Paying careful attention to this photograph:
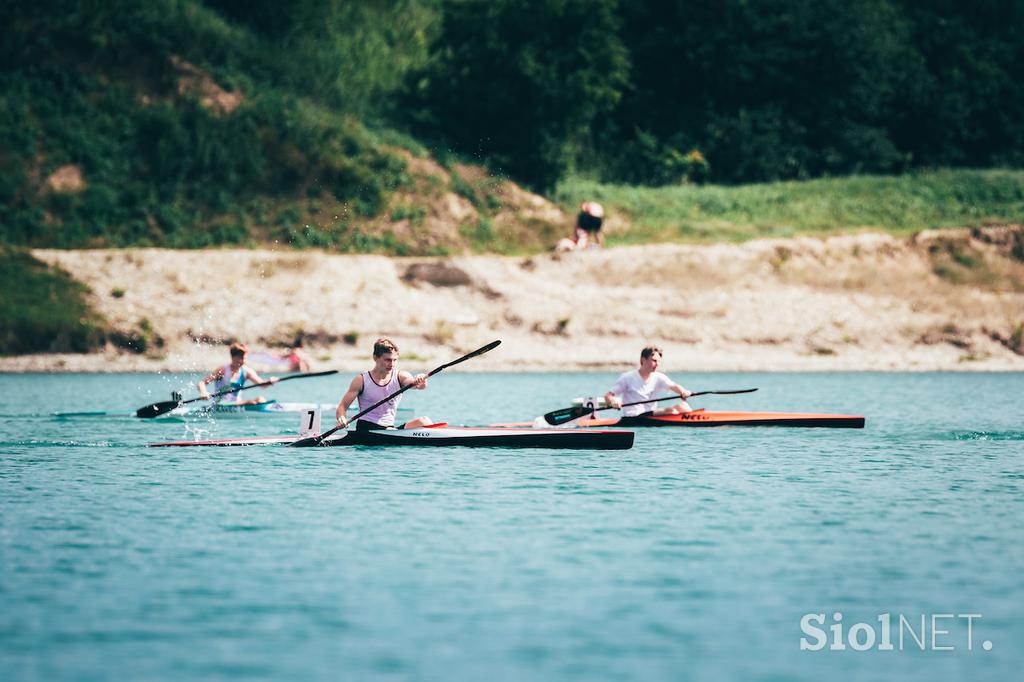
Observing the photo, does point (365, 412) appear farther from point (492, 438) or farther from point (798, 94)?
point (798, 94)

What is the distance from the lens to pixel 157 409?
22922 mm

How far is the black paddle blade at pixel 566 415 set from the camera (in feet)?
63.1

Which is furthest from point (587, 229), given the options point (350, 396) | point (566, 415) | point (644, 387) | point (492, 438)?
point (350, 396)

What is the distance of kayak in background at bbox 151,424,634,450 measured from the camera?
17641 millimetres

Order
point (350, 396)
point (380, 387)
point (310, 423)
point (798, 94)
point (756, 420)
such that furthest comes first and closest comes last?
1. point (798, 94)
2. point (756, 420)
3. point (310, 423)
4. point (380, 387)
5. point (350, 396)

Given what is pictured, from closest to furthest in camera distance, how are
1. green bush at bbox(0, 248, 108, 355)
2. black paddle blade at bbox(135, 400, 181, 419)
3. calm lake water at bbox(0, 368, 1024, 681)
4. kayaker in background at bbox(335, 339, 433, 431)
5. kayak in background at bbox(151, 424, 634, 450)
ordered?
calm lake water at bbox(0, 368, 1024, 681) → kayaker in background at bbox(335, 339, 433, 431) → kayak in background at bbox(151, 424, 634, 450) → black paddle blade at bbox(135, 400, 181, 419) → green bush at bbox(0, 248, 108, 355)

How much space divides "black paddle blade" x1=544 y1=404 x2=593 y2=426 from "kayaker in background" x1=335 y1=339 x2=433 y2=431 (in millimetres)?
2098

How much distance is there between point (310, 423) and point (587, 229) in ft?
89.1

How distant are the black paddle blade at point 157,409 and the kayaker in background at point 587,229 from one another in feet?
73.7

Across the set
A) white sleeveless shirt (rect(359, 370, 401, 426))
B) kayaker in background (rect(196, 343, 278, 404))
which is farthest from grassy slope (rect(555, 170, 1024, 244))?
white sleeveless shirt (rect(359, 370, 401, 426))

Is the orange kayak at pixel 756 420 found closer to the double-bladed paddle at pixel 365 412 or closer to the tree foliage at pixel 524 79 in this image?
the double-bladed paddle at pixel 365 412

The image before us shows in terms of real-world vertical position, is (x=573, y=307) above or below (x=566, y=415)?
above

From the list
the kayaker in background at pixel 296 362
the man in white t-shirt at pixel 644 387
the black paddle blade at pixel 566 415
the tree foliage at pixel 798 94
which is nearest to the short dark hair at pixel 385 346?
the black paddle blade at pixel 566 415

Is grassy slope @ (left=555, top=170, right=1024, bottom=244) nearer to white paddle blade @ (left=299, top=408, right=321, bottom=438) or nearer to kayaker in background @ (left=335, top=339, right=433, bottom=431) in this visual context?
white paddle blade @ (left=299, top=408, right=321, bottom=438)
